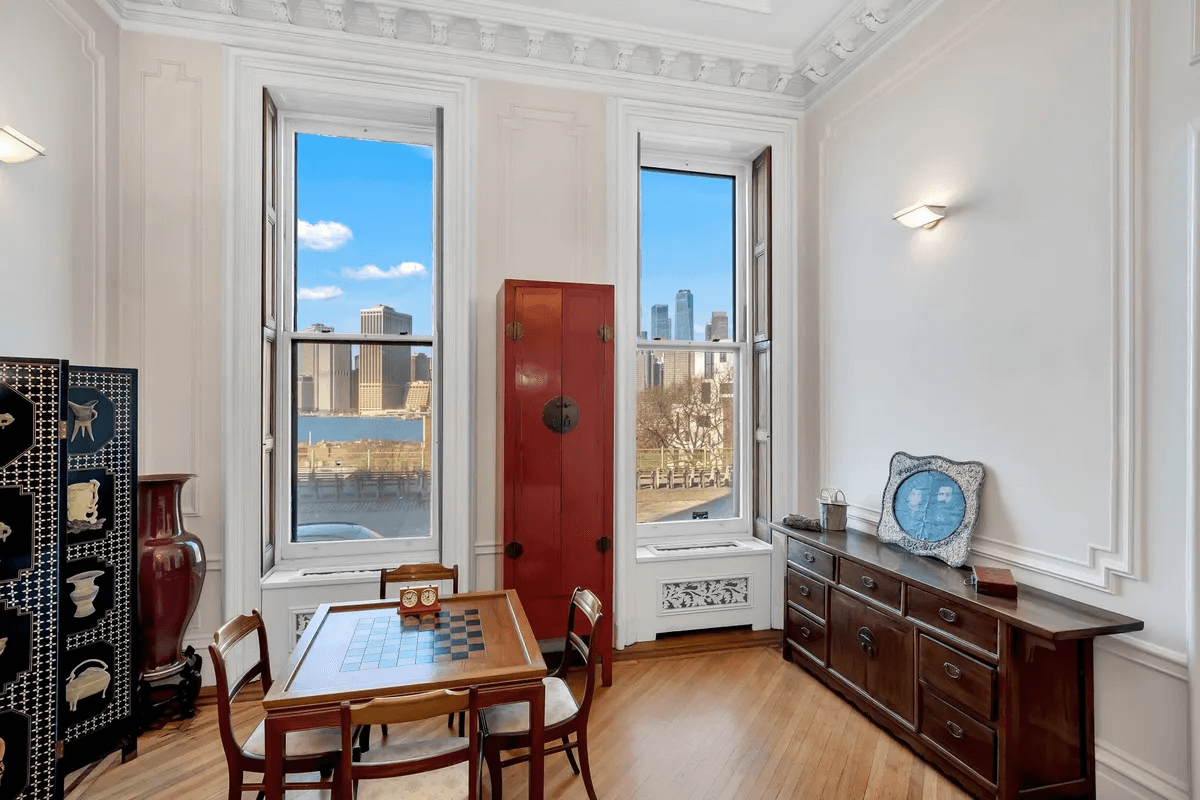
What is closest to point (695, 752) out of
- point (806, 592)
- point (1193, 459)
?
point (806, 592)

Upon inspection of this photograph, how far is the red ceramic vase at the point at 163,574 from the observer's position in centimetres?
307

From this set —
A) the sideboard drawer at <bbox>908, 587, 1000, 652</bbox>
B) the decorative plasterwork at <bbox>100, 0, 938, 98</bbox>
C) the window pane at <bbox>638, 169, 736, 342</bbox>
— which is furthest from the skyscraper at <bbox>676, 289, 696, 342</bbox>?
the sideboard drawer at <bbox>908, 587, 1000, 652</bbox>

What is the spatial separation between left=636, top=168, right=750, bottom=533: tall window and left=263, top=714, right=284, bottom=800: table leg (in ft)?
9.58

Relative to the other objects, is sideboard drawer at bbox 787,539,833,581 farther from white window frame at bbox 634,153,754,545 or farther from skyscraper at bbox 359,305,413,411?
skyscraper at bbox 359,305,413,411

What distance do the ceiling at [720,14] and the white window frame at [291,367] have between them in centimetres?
127

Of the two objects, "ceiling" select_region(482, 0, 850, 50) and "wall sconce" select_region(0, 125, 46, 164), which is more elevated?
"ceiling" select_region(482, 0, 850, 50)

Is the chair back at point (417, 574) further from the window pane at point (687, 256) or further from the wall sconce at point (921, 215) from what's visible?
the wall sconce at point (921, 215)

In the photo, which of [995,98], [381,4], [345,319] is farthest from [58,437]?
[995,98]

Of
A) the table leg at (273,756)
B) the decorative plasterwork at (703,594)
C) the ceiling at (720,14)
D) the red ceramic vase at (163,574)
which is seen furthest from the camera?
the decorative plasterwork at (703,594)

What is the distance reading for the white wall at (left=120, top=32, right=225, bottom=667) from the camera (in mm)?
3479

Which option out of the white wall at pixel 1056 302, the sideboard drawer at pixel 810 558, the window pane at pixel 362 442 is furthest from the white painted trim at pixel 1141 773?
the window pane at pixel 362 442

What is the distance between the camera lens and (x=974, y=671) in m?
2.51

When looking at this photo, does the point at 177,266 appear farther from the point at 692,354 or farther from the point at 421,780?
the point at 692,354

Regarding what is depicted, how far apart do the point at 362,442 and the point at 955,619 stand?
347 centimetres
